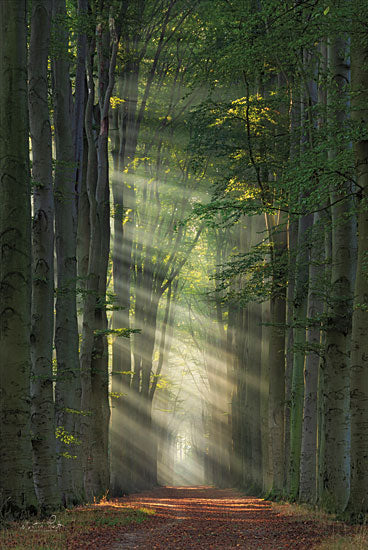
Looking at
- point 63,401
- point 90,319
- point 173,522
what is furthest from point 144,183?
point 173,522

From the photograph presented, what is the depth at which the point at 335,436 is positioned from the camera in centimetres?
1137

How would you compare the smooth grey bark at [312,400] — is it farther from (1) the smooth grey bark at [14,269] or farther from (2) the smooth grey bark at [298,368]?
(1) the smooth grey bark at [14,269]

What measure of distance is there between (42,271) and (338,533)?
6676 millimetres

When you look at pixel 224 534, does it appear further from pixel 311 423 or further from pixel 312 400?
pixel 312 400

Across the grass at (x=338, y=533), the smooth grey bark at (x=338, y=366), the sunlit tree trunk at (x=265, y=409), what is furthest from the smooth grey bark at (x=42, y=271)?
the sunlit tree trunk at (x=265, y=409)

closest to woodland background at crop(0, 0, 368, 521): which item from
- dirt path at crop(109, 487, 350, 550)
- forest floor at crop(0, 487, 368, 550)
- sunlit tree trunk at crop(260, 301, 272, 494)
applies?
sunlit tree trunk at crop(260, 301, 272, 494)

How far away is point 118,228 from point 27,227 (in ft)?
38.5

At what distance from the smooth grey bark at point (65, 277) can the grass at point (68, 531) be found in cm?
204

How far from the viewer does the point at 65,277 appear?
13.3 m

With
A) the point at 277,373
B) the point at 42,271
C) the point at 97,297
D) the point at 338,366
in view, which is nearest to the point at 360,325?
the point at 338,366

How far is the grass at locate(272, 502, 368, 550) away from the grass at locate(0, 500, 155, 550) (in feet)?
9.48

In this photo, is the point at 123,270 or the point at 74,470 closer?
the point at 74,470

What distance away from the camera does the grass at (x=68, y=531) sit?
6.95 m

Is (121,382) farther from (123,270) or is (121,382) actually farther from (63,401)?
(63,401)
